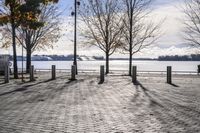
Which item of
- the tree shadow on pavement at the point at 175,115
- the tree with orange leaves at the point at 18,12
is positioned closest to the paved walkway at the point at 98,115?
the tree shadow on pavement at the point at 175,115

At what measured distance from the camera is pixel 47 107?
1302cm

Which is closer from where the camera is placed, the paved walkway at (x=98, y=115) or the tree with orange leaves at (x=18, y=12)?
the paved walkway at (x=98, y=115)

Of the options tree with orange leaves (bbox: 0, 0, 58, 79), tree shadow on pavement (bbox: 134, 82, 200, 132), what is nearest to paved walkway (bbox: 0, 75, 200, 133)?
tree shadow on pavement (bbox: 134, 82, 200, 132)

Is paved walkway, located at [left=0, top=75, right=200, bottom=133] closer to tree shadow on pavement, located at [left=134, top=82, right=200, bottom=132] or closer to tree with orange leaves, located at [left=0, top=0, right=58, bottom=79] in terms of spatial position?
tree shadow on pavement, located at [left=134, top=82, right=200, bottom=132]

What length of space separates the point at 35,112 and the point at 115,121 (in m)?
2.71

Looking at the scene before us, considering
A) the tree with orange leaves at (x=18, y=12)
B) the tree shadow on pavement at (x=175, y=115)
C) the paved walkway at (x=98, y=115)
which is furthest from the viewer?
the tree with orange leaves at (x=18, y=12)

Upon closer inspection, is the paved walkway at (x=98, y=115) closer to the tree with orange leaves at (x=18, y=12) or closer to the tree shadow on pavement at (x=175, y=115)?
the tree shadow on pavement at (x=175, y=115)

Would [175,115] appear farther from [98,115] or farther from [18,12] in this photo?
[18,12]

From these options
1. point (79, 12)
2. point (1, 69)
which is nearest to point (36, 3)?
point (1, 69)

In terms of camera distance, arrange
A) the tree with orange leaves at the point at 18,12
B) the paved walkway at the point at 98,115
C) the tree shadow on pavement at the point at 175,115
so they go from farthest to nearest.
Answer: the tree with orange leaves at the point at 18,12 < the tree shadow on pavement at the point at 175,115 < the paved walkway at the point at 98,115

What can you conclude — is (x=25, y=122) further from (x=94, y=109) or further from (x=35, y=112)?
(x=94, y=109)

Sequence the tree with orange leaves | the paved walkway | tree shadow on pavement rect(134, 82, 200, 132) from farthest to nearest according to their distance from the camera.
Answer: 1. the tree with orange leaves
2. tree shadow on pavement rect(134, 82, 200, 132)
3. the paved walkway

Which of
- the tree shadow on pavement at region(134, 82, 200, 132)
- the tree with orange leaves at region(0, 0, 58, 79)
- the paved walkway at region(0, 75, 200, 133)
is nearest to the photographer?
the paved walkway at region(0, 75, 200, 133)

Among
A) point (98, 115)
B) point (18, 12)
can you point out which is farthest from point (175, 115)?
point (18, 12)
